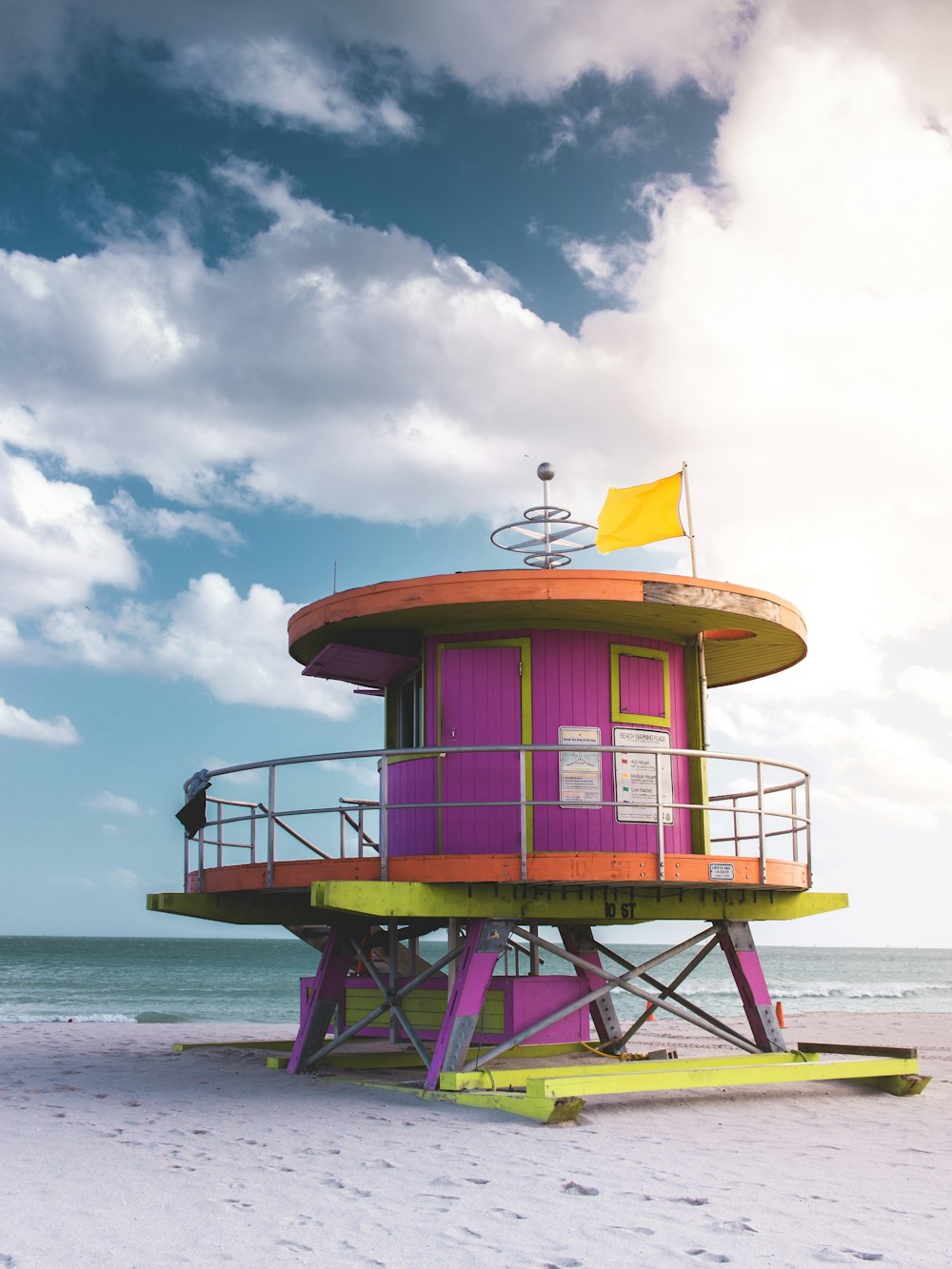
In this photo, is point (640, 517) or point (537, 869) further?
point (640, 517)

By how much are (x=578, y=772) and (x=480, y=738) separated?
44.3 inches

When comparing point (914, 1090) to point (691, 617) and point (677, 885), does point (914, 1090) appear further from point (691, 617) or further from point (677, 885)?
point (691, 617)

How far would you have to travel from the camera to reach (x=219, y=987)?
62.9 m

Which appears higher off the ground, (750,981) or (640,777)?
(640,777)

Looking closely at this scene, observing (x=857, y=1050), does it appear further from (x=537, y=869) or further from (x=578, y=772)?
(x=537, y=869)

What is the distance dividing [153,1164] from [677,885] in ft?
19.2

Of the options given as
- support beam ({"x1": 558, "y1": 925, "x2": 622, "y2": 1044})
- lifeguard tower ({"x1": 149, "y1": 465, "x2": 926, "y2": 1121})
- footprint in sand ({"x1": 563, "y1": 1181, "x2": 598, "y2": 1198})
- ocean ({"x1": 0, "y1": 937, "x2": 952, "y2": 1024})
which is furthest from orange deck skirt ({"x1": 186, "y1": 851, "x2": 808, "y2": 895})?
ocean ({"x1": 0, "y1": 937, "x2": 952, "y2": 1024})

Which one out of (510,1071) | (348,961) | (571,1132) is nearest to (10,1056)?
(348,961)

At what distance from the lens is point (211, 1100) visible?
490 inches

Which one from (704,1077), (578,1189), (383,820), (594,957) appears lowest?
(578,1189)

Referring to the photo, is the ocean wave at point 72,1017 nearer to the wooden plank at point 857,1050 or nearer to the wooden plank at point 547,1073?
the wooden plank at point 857,1050

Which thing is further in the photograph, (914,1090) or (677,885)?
(914,1090)

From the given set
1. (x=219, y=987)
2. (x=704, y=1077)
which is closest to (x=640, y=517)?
(x=704, y=1077)

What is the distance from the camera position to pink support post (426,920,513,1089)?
40.6ft
